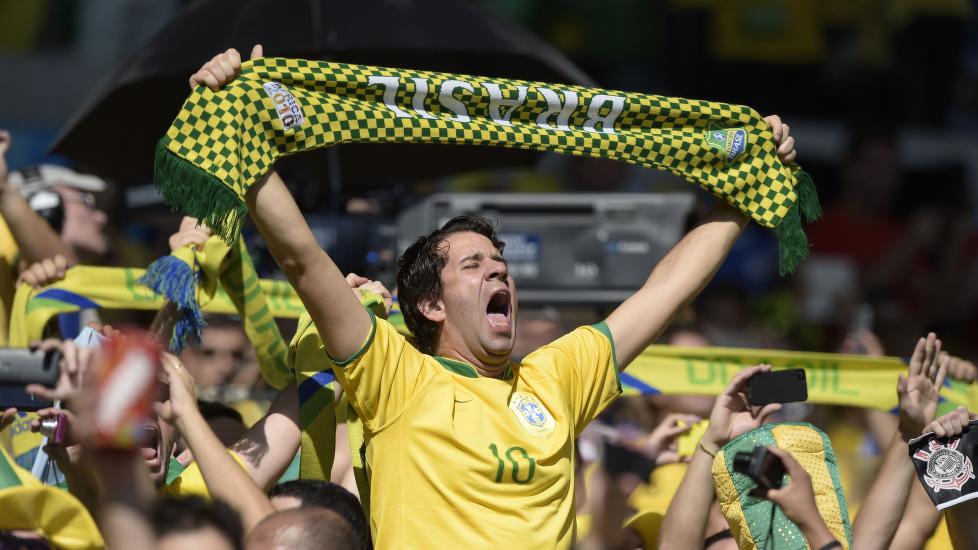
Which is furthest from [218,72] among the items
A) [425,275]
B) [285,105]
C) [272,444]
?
[272,444]

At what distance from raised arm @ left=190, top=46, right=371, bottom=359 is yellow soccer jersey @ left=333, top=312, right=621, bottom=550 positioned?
0.17 feet

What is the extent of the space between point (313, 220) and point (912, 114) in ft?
17.4

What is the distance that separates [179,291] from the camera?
13.2 ft

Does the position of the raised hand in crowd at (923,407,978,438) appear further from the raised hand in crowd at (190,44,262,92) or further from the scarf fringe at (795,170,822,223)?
the raised hand in crowd at (190,44,262,92)

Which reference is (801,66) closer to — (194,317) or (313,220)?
(313,220)

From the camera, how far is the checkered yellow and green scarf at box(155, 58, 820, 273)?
339 cm

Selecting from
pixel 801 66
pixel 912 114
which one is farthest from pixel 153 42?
pixel 912 114

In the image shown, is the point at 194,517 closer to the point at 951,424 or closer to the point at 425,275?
the point at 425,275

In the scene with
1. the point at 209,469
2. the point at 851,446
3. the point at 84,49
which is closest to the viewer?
the point at 209,469

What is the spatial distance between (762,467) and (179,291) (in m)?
1.77

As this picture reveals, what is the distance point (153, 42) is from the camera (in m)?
5.57

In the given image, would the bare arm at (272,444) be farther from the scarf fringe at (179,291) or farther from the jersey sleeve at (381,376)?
the jersey sleeve at (381,376)

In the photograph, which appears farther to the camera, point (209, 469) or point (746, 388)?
point (746, 388)

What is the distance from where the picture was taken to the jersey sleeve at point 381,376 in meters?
→ 3.39
